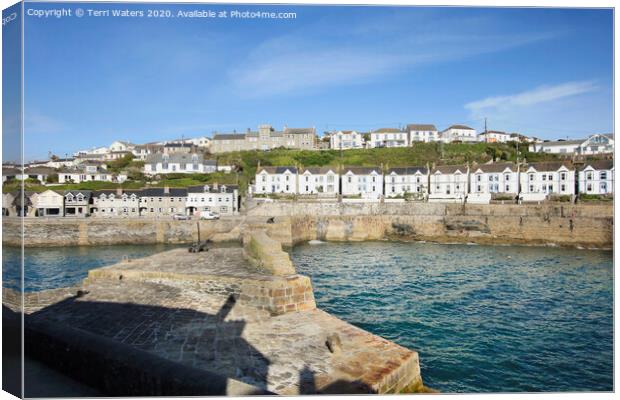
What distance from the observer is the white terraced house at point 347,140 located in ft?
243

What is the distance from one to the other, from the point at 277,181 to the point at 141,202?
16.9 m

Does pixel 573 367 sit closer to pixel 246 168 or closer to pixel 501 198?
pixel 501 198

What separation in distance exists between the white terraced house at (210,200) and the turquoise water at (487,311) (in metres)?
17.8

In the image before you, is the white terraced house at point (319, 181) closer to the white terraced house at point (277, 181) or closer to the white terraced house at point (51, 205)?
the white terraced house at point (277, 181)

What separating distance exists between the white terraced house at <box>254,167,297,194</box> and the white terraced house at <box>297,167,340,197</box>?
3.12 ft

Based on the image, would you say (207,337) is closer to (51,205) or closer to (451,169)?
(51,205)

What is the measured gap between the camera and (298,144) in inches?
2854

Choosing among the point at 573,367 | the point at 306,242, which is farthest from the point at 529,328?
the point at 306,242

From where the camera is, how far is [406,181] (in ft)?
161

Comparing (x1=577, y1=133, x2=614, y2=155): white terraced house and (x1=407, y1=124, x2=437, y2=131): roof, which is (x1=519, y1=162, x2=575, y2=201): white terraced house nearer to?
(x1=577, y1=133, x2=614, y2=155): white terraced house

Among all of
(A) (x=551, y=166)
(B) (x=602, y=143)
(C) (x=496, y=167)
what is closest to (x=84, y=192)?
(B) (x=602, y=143)

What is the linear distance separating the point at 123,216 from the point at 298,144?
41242 mm

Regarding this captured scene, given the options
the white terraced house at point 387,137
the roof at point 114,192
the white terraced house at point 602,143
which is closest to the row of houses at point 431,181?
the white terraced house at point 602,143

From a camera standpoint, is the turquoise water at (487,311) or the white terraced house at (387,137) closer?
the turquoise water at (487,311)
